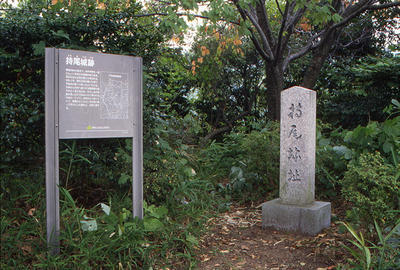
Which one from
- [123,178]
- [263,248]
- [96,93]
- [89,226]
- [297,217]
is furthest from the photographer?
[297,217]

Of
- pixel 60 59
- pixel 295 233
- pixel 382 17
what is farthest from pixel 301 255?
pixel 382 17

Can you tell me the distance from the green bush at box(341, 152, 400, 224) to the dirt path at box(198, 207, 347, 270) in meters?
0.47

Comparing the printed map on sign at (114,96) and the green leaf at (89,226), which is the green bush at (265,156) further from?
the green leaf at (89,226)

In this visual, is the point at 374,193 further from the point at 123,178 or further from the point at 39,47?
the point at 39,47

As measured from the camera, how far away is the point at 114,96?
321 centimetres

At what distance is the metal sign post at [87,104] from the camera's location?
2.93 metres

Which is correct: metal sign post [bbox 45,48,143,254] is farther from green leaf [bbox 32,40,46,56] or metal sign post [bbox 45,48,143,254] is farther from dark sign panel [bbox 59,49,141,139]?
green leaf [bbox 32,40,46,56]

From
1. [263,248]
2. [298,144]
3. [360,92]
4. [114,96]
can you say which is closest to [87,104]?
[114,96]

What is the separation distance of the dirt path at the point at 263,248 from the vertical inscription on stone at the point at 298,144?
493 millimetres

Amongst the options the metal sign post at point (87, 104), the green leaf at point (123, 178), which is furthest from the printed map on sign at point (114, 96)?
the green leaf at point (123, 178)

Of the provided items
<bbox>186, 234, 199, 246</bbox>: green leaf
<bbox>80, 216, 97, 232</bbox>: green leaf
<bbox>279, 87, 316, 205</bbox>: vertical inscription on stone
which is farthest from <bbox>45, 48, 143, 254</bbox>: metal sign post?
<bbox>279, 87, 316, 205</bbox>: vertical inscription on stone

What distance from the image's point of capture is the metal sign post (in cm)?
293

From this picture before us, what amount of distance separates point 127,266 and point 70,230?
534 mm

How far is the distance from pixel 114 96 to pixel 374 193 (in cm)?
237
